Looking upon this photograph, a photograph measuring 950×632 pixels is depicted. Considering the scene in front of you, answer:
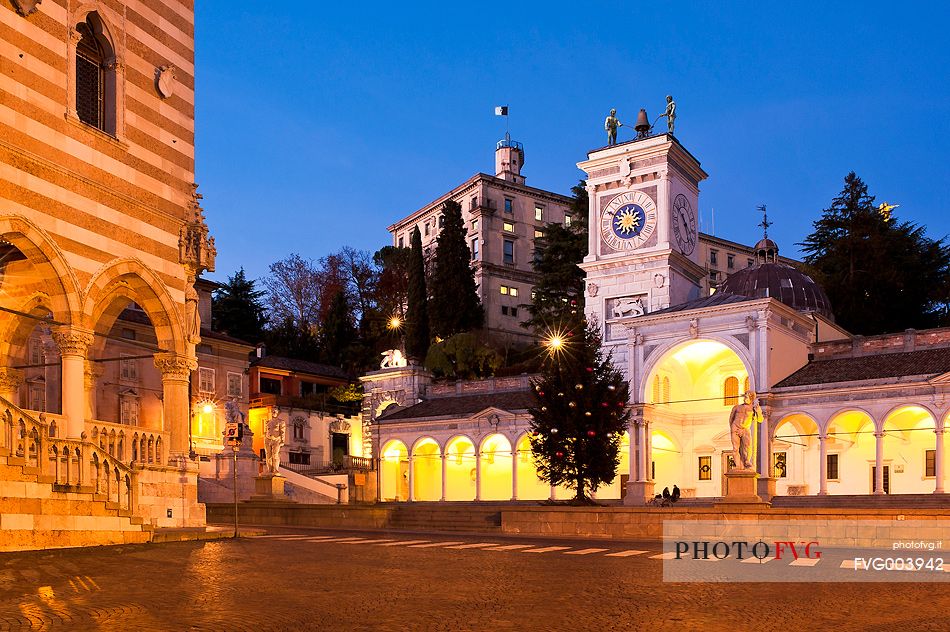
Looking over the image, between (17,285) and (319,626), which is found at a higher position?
(17,285)

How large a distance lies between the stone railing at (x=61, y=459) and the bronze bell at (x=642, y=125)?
154 feet

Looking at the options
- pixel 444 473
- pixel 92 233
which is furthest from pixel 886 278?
pixel 92 233

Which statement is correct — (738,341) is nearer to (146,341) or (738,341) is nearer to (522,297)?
(146,341)

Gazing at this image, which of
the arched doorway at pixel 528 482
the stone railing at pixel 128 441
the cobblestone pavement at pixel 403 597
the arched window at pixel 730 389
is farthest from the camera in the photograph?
the arched doorway at pixel 528 482

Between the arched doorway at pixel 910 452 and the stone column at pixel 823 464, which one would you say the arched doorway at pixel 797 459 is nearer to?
the stone column at pixel 823 464

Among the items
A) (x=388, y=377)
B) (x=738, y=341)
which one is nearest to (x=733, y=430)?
(x=738, y=341)

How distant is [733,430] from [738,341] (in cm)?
1752

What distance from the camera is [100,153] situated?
2144cm

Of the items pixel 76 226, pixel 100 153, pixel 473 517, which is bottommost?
pixel 473 517

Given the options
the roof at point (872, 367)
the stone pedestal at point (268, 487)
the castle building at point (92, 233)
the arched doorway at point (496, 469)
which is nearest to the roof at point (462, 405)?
the arched doorway at point (496, 469)

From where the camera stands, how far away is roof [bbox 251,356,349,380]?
71.7m

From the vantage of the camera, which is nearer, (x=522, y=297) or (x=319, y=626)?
(x=319, y=626)

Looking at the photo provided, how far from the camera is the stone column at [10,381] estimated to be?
73.0 ft

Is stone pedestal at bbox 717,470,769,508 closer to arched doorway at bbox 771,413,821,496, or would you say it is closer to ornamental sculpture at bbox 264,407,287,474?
arched doorway at bbox 771,413,821,496
